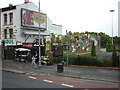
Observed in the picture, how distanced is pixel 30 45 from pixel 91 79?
48.6 feet

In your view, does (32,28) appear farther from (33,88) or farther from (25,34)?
(33,88)

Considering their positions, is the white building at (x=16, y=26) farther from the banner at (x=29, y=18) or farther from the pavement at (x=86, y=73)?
the pavement at (x=86, y=73)

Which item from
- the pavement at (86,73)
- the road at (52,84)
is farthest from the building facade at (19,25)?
Result: the road at (52,84)

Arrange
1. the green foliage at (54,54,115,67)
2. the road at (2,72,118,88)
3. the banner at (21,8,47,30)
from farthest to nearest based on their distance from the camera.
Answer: the banner at (21,8,47,30) → the green foliage at (54,54,115,67) → the road at (2,72,118,88)

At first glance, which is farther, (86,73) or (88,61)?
(88,61)

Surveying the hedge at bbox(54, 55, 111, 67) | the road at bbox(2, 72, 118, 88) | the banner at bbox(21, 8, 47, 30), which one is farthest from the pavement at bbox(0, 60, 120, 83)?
the banner at bbox(21, 8, 47, 30)

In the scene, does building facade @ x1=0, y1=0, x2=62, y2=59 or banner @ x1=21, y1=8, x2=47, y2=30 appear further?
banner @ x1=21, y1=8, x2=47, y2=30

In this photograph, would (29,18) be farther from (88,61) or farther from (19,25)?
(88,61)

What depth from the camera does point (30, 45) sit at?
26562 mm

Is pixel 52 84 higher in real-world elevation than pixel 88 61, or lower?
lower

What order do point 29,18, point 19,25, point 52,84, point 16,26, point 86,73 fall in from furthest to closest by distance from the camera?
1. point 29,18
2. point 19,25
3. point 16,26
4. point 86,73
5. point 52,84

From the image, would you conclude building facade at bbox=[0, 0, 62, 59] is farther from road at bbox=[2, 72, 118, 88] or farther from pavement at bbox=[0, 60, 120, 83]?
road at bbox=[2, 72, 118, 88]

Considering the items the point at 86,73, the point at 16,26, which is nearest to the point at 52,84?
the point at 86,73

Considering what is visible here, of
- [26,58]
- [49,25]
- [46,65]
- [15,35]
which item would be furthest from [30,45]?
[49,25]
